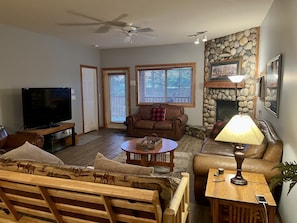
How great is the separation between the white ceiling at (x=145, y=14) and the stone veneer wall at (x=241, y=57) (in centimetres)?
27

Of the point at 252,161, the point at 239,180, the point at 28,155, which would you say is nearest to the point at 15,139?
the point at 28,155

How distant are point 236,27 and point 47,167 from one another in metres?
4.61

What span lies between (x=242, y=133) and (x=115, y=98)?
19.5 ft

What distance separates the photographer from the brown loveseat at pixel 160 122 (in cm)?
569

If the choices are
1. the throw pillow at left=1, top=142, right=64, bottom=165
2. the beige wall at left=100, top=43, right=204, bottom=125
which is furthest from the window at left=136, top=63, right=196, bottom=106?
the throw pillow at left=1, top=142, right=64, bottom=165

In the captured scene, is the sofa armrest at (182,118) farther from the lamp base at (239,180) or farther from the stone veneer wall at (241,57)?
the lamp base at (239,180)

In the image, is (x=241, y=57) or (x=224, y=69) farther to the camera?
(x=224, y=69)

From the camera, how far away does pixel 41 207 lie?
1697mm

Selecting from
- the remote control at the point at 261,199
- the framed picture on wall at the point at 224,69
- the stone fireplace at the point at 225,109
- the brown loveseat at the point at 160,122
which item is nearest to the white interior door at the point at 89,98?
the brown loveseat at the point at 160,122

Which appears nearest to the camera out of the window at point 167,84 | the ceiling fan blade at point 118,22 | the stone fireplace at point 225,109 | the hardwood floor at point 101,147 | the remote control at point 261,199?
the remote control at point 261,199

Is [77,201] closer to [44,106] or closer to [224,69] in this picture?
[44,106]

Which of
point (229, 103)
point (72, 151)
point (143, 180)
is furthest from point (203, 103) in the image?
point (143, 180)

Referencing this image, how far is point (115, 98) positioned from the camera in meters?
7.52

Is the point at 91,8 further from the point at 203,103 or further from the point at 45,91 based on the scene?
the point at 203,103
